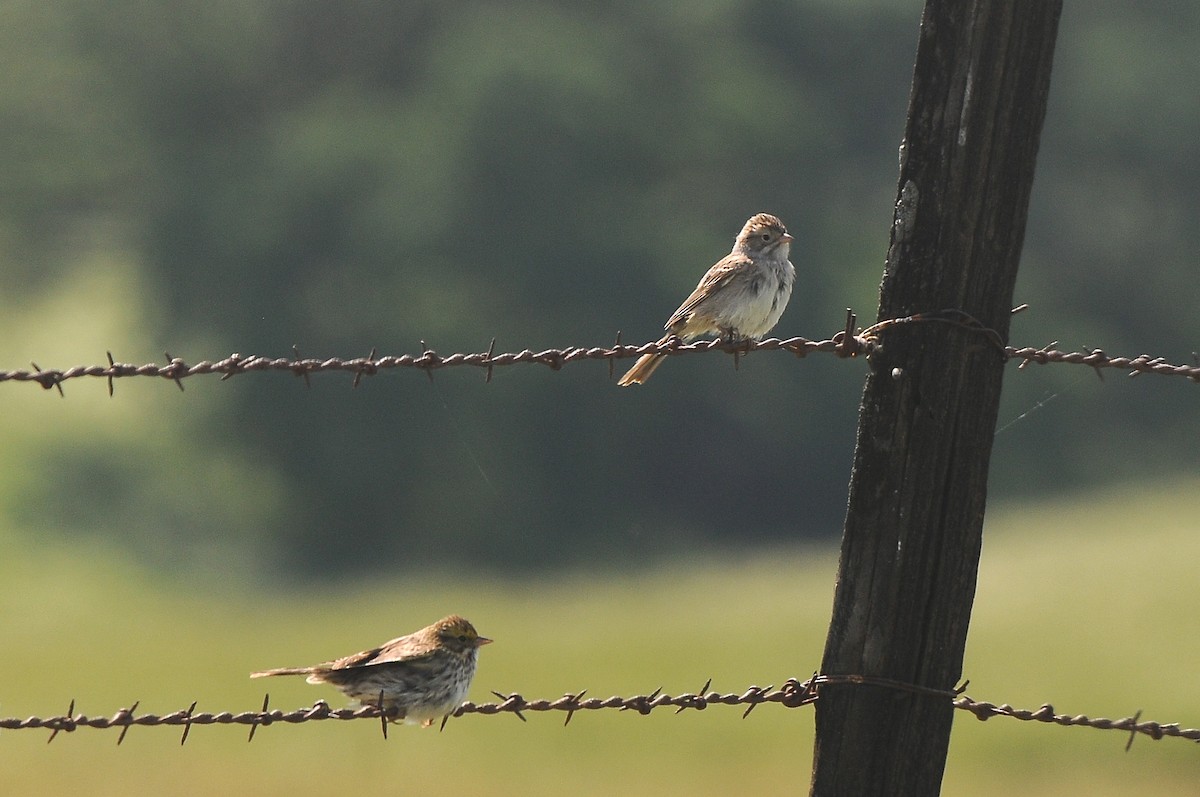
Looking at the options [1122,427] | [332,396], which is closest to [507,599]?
[332,396]

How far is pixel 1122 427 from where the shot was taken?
41.7 m

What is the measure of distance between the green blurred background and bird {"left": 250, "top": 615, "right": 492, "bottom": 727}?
1583 cm

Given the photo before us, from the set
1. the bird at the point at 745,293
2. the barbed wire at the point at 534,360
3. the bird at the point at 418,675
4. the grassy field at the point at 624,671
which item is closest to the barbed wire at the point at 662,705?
the barbed wire at the point at 534,360

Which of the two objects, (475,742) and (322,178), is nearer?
(475,742)

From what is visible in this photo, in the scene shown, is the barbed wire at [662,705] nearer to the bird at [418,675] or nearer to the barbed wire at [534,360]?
the barbed wire at [534,360]

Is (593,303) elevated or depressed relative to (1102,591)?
elevated

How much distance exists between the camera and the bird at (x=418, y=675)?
259 inches

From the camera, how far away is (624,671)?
27.2 meters

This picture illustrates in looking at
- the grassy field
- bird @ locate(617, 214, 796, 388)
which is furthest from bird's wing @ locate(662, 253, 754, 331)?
the grassy field

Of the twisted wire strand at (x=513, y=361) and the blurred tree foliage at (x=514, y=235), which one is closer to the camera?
the twisted wire strand at (x=513, y=361)

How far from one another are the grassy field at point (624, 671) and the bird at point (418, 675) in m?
11.9

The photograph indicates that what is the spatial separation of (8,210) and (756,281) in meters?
39.2

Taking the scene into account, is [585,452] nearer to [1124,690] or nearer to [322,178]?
[322,178]

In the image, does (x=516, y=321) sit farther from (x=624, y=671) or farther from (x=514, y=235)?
(x=624, y=671)
